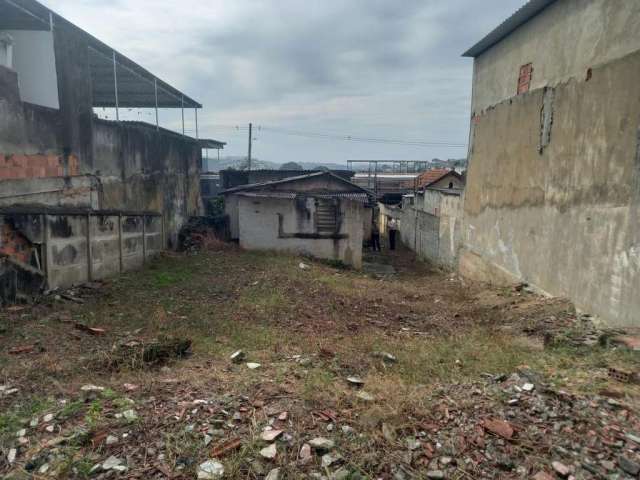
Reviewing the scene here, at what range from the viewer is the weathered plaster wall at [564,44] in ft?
20.1

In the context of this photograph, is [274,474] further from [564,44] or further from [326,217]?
[326,217]

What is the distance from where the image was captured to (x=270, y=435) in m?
3.29

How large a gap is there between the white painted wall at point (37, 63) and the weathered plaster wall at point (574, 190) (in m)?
9.74

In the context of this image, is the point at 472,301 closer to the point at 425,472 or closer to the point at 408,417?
the point at 408,417

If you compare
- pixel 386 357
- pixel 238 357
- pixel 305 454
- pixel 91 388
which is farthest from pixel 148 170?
pixel 305 454

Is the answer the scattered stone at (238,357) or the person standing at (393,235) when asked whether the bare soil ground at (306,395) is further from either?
the person standing at (393,235)

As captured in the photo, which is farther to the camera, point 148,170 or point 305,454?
point 148,170

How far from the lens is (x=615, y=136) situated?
6.15 m

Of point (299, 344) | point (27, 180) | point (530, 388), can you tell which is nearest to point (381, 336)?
point (299, 344)

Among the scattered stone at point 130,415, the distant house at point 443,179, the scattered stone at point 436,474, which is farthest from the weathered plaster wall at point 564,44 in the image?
the distant house at point 443,179

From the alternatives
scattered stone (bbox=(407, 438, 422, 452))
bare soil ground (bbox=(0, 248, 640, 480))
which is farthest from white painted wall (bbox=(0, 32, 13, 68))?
scattered stone (bbox=(407, 438, 422, 452))

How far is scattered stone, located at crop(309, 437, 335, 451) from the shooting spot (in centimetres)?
317

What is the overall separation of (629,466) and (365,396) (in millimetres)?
2024

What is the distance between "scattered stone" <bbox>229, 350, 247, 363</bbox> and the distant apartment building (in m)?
5.18
